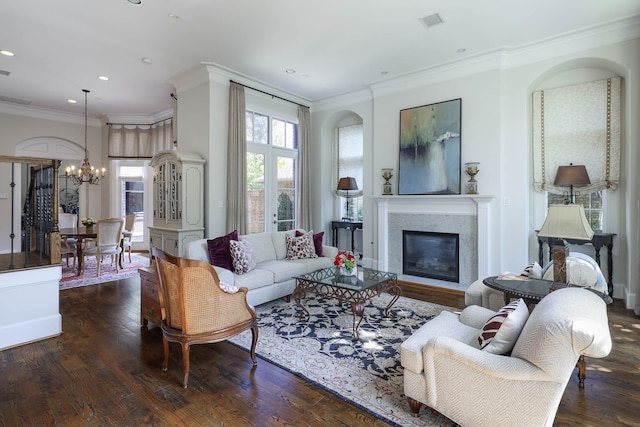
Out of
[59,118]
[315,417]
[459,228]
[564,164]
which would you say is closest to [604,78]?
[564,164]

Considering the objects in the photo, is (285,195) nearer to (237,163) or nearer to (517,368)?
(237,163)

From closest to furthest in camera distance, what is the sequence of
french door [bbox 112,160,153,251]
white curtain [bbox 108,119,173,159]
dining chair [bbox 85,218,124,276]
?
dining chair [bbox 85,218,124,276]
white curtain [bbox 108,119,173,159]
french door [bbox 112,160,153,251]

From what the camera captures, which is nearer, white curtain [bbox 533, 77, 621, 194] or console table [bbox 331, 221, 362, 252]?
white curtain [bbox 533, 77, 621, 194]

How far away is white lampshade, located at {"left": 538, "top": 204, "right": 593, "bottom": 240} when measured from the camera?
2453 millimetres

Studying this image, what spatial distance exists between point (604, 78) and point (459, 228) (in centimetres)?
267

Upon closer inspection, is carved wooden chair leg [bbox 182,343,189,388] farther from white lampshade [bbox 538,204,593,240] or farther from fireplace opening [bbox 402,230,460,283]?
fireplace opening [bbox 402,230,460,283]

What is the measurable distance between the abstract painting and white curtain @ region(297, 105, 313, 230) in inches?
78.6

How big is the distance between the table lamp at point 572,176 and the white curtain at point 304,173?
4164 mm

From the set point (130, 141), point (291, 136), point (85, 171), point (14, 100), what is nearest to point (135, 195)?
point (130, 141)

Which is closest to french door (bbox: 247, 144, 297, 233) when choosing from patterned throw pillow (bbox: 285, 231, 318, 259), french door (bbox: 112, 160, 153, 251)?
patterned throw pillow (bbox: 285, 231, 318, 259)

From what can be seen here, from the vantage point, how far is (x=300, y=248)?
15.6 feet

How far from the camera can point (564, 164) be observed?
450cm

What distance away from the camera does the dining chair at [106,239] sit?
5602 mm

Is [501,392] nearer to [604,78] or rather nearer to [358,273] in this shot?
[358,273]
